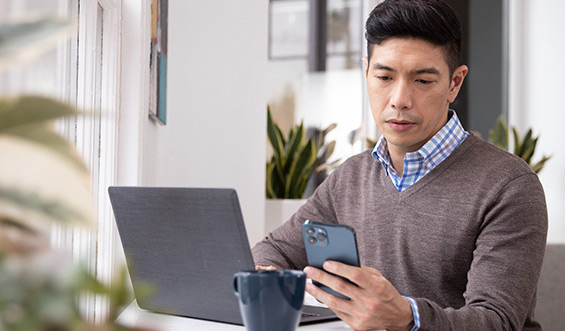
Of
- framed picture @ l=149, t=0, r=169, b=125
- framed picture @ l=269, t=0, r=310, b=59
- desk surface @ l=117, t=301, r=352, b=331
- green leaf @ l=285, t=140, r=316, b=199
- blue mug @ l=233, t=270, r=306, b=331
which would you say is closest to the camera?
blue mug @ l=233, t=270, r=306, b=331

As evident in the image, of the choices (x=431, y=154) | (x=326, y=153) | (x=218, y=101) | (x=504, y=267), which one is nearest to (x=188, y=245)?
(x=504, y=267)

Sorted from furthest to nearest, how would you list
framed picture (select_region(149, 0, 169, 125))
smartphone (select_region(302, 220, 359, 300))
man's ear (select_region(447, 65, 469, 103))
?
framed picture (select_region(149, 0, 169, 125))
man's ear (select_region(447, 65, 469, 103))
smartphone (select_region(302, 220, 359, 300))

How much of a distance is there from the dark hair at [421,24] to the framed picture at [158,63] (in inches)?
32.8

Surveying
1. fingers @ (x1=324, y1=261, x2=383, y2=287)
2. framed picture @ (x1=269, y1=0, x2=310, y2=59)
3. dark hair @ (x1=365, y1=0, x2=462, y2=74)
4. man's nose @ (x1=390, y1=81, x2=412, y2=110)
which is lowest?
fingers @ (x1=324, y1=261, x2=383, y2=287)

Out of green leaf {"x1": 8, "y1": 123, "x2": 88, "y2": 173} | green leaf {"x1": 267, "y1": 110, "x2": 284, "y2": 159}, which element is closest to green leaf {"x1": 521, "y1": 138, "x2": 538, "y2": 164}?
green leaf {"x1": 267, "y1": 110, "x2": 284, "y2": 159}

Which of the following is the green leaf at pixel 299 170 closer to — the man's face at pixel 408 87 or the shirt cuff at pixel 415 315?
the man's face at pixel 408 87

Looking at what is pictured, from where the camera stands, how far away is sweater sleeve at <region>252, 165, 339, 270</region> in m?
1.61

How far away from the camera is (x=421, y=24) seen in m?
1.54

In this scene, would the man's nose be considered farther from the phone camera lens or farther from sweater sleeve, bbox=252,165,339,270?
the phone camera lens

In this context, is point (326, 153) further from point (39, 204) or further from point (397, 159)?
point (39, 204)

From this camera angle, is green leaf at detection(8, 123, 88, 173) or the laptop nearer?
green leaf at detection(8, 123, 88, 173)

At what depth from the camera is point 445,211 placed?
4.89 feet

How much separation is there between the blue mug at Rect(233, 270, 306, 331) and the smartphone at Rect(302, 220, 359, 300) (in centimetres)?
19

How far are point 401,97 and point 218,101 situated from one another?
1.45 m
